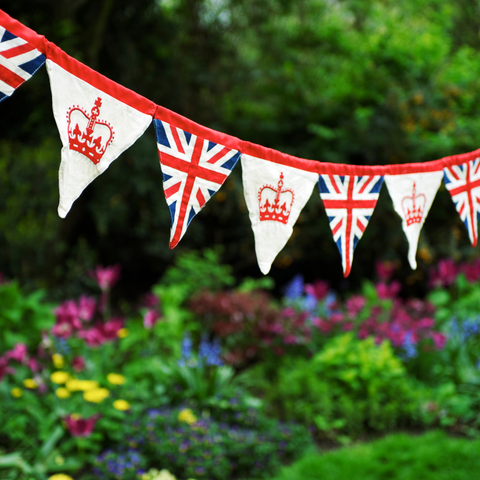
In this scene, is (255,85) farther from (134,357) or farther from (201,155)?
(201,155)

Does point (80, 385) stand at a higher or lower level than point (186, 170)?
lower

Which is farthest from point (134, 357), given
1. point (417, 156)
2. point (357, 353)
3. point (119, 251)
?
point (417, 156)

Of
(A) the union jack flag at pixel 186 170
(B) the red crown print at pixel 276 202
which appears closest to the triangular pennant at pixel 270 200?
(B) the red crown print at pixel 276 202

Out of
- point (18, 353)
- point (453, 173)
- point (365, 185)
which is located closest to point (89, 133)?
point (365, 185)

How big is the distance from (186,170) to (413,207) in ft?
3.22

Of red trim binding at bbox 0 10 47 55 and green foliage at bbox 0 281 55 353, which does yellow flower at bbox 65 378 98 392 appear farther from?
red trim binding at bbox 0 10 47 55

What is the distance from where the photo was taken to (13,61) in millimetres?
1086

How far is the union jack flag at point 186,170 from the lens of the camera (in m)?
1.34

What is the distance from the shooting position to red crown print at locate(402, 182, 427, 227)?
1.80m

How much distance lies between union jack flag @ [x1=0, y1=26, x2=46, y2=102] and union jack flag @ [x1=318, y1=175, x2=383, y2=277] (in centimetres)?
103

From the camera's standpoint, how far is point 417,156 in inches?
210

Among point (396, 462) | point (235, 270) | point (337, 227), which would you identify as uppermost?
point (337, 227)

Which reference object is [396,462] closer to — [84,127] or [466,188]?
[466,188]

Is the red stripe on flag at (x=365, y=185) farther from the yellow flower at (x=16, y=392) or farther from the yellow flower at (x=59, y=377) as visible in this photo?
the yellow flower at (x=16, y=392)
